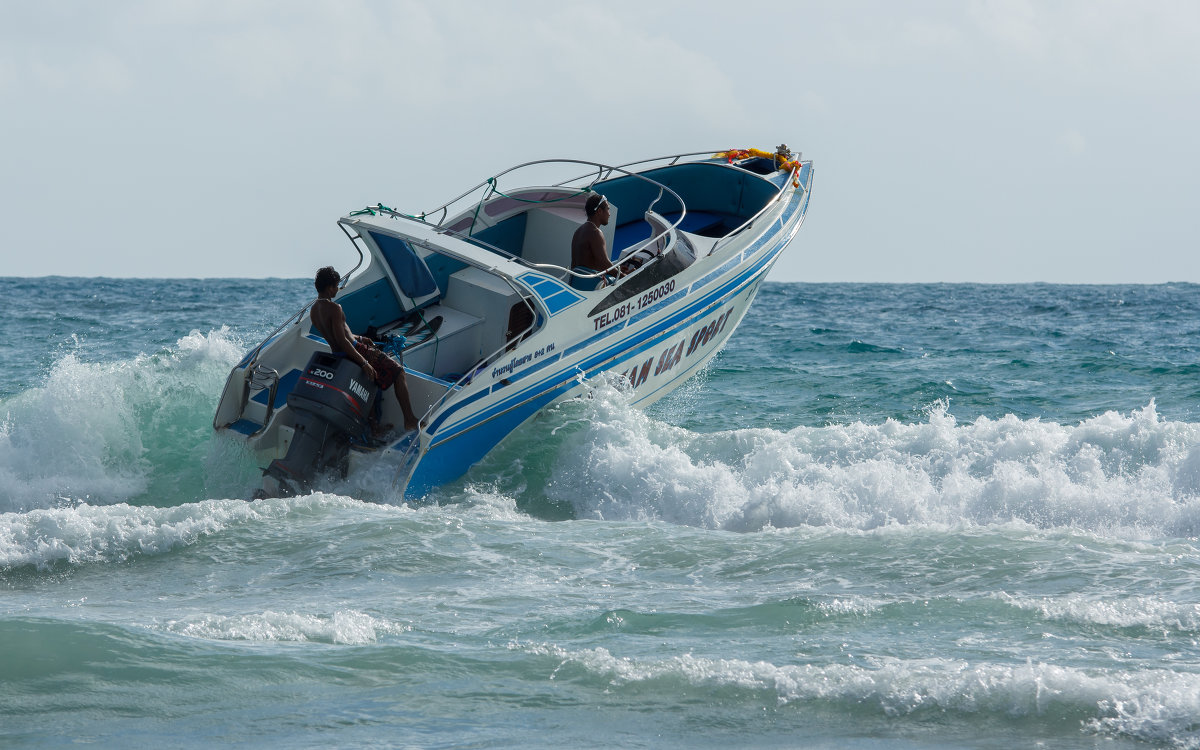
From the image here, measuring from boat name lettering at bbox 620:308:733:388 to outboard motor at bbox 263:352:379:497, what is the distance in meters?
2.35

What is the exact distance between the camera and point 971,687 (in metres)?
4.72

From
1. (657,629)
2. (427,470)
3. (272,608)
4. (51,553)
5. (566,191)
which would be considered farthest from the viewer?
(566,191)

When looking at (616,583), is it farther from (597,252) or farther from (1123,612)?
(597,252)

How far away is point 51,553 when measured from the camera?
652cm

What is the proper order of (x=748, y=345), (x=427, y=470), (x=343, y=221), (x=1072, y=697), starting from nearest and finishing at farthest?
1. (x=1072, y=697)
2. (x=427, y=470)
3. (x=343, y=221)
4. (x=748, y=345)

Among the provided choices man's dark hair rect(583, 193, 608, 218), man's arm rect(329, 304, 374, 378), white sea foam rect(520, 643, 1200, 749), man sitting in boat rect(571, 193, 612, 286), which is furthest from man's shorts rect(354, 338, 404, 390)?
white sea foam rect(520, 643, 1200, 749)

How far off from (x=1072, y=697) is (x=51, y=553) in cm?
542

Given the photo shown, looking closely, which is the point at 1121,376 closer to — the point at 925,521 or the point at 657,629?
the point at 925,521

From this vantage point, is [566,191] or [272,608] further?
[566,191]

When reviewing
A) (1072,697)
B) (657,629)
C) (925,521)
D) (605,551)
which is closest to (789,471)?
(925,521)

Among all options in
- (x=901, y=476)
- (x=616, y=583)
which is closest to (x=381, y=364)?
(x=616, y=583)

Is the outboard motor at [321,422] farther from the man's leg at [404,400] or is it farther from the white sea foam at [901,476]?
the white sea foam at [901,476]

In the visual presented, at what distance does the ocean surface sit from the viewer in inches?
182

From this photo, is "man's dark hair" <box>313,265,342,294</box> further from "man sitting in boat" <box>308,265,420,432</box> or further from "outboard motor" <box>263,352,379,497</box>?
"outboard motor" <box>263,352,379,497</box>
